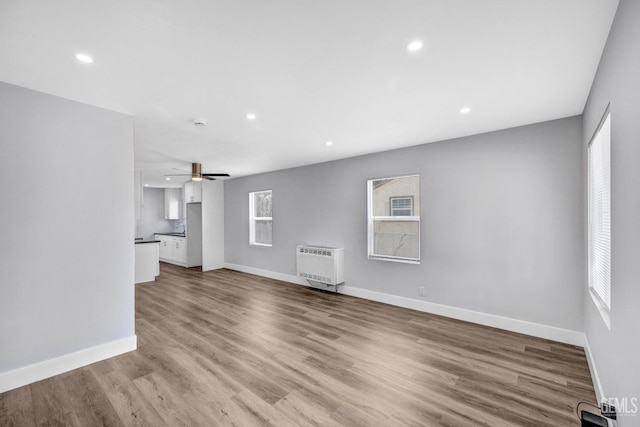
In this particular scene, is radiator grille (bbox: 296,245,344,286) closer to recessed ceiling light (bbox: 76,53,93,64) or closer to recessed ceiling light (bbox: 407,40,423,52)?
recessed ceiling light (bbox: 407,40,423,52)

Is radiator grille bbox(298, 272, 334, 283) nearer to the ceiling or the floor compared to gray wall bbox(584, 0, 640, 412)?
nearer to the floor

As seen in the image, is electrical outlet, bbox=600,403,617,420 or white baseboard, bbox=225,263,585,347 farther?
white baseboard, bbox=225,263,585,347

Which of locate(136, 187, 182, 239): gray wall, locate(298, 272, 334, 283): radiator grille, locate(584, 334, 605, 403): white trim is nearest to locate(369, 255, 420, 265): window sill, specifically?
locate(298, 272, 334, 283): radiator grille

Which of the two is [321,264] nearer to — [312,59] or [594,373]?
[594,373]

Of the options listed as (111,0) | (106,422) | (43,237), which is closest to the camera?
(111,0)

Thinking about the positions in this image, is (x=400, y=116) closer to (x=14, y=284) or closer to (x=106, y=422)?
(x=106, y=422)

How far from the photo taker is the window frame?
5.97ft

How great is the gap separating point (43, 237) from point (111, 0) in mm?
2117

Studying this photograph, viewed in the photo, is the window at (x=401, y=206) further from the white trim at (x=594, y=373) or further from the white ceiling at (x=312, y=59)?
the white trim at (x=594, y=373)

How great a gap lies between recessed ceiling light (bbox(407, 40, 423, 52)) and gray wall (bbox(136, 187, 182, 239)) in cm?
990

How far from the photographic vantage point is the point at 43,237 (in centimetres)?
236

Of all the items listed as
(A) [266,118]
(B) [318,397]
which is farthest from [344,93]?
(B) [318,397]

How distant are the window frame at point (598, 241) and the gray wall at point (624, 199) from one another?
0.68ft

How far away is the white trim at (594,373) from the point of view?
194 cm
